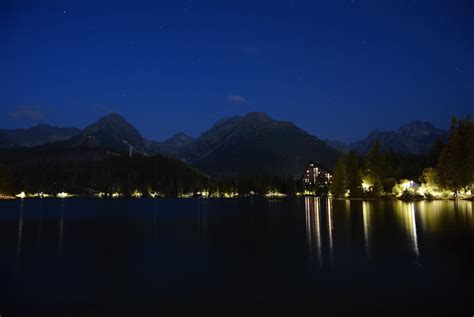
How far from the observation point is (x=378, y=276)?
2088 cm

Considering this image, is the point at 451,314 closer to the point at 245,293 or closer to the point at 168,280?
the point at 245,293

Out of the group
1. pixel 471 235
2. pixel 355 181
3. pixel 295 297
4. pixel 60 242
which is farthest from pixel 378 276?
pixel 355 181

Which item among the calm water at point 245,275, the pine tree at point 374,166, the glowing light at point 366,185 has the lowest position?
the calm water at point 245,275

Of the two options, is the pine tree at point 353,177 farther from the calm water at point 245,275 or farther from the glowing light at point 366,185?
the calm water at point 245,275

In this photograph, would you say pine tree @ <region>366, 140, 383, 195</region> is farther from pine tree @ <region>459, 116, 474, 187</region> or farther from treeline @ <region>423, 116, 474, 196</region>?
pine tree @ <region>459, 116, 474, 187</region>

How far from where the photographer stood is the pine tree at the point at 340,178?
5389 inches

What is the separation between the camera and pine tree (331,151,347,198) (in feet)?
449

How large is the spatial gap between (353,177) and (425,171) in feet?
83.2

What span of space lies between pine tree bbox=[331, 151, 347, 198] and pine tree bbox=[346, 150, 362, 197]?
118 inches

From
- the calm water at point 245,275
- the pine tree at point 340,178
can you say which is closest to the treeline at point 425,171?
the pine tree at point 340,178

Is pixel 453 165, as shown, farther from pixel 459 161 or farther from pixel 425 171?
pixel 425 171

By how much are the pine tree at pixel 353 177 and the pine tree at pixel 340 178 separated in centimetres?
301

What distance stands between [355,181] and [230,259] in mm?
111002

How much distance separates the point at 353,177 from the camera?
430ft
